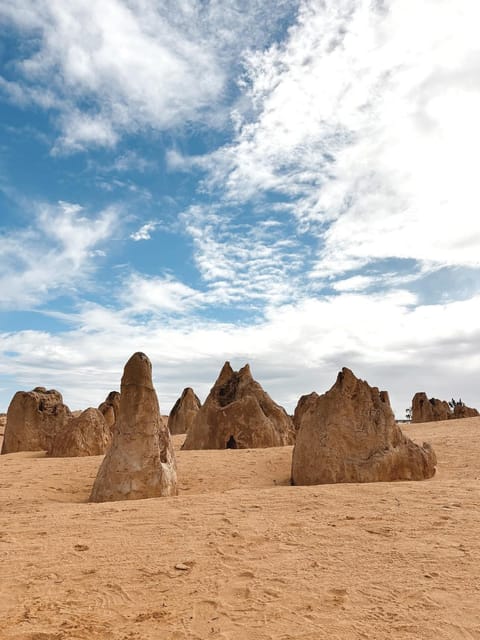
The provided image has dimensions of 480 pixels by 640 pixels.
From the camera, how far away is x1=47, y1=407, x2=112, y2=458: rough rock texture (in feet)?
39.6

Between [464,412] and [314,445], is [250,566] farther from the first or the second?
Answer: [464,412]

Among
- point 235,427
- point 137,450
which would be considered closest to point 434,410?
point 235,427

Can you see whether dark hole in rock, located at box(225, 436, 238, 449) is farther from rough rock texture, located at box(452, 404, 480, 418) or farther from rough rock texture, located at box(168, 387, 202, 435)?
rough rock texture, located at box(452, 404, 480, 418)

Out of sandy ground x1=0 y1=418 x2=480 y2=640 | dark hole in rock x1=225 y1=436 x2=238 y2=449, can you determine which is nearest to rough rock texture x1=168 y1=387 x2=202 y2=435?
dark hole in rock x1=225 y1=436 x2=238 y2=449

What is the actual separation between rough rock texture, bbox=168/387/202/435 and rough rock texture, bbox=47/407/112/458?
9514 millimetres

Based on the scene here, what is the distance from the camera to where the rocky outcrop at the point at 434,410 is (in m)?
25.6

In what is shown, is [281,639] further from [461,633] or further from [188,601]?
[461,633]

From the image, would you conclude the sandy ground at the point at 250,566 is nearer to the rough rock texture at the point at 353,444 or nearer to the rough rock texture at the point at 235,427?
the rough rock texture at the point at 353,444

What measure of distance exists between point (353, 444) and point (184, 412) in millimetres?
15089

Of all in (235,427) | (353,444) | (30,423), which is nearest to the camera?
(353,444)

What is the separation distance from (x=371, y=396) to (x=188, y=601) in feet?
19.5

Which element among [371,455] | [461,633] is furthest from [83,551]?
[371,455]

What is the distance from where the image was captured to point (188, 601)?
341 cm

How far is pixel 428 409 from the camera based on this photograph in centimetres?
2642
